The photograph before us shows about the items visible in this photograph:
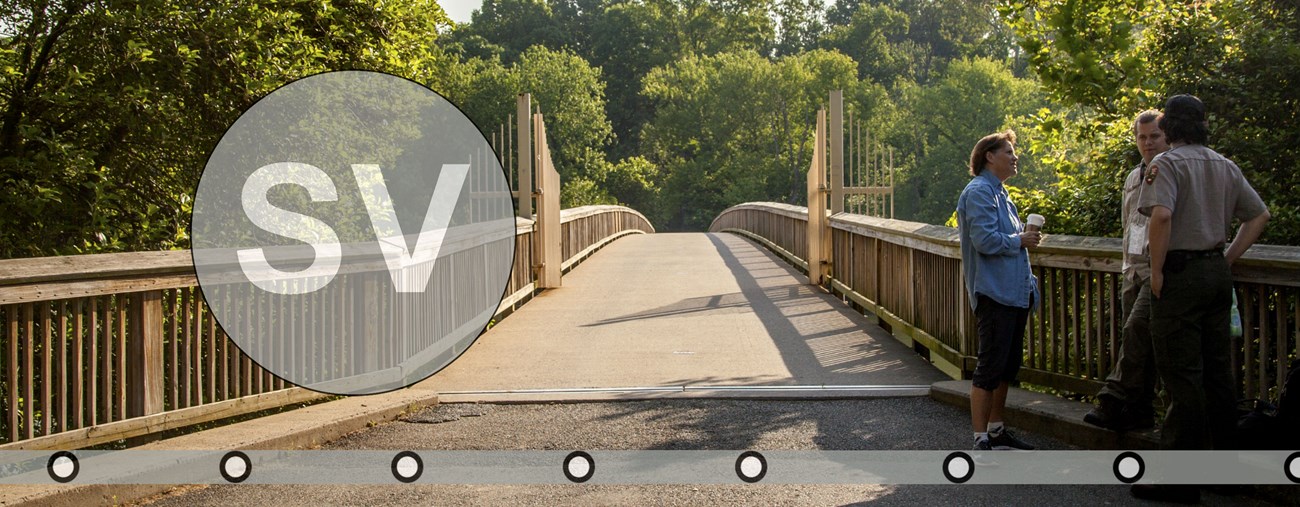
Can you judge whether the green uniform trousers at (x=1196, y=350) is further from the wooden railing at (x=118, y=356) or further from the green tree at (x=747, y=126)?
the green tree at (x=747, y=126)

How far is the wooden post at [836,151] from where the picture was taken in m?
14.1

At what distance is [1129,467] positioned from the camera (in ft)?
18.3

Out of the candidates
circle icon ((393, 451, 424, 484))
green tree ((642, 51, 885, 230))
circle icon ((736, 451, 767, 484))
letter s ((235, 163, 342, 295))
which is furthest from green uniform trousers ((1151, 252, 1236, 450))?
green tree ((642, 51, 885, 230))

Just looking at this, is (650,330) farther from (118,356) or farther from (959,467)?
(118,356)

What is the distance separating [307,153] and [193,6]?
1.65m

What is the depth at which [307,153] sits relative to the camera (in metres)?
11.2

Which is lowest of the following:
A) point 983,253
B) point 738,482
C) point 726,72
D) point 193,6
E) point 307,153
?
point 738,482

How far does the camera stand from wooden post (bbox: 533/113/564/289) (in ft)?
48.9

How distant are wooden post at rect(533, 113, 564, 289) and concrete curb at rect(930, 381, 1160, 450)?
8.10 m

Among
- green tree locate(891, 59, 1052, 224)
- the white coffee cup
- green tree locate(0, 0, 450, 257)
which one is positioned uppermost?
green tree locate(891, 59, 1052, 224)

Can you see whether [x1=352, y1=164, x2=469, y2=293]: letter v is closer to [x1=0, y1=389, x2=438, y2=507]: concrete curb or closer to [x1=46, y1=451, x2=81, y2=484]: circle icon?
[x1=0, y1=389, x2=438, y2=507]: concrete curb

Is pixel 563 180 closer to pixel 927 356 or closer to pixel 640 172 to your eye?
pixel 640 172

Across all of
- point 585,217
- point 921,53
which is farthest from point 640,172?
point 585,217
